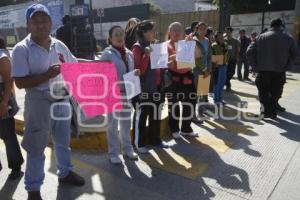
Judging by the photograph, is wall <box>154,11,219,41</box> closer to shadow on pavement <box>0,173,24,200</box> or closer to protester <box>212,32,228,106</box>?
protester <box>212,32,228,106</box>

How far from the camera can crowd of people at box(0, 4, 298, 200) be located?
3.23 metres

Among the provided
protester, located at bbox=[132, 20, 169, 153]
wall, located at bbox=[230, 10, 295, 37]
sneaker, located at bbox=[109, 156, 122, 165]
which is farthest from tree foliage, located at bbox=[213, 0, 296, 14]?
sneaker, located at bbox=[109, 156, 122, 165]

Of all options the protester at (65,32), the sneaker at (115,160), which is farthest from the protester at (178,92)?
the protester at (65,32)

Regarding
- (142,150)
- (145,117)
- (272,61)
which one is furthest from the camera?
(272,61)

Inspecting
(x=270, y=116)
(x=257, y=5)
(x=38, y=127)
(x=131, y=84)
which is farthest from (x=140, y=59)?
(x=257, y=5)

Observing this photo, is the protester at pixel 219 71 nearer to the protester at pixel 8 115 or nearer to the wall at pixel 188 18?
the protester at pixel 8 115

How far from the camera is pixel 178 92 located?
5.31m

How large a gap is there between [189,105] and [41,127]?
8.84ft

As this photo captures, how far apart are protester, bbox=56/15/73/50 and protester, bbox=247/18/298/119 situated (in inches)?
170

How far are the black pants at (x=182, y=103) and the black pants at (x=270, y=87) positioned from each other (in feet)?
6.82

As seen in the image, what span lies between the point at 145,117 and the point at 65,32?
4.50 metres

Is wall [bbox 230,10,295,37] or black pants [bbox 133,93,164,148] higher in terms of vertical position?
wall [bbox 230,10,295,37]

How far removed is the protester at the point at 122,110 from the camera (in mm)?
4145

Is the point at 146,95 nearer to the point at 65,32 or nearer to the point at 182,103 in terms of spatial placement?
the point at 182,103
